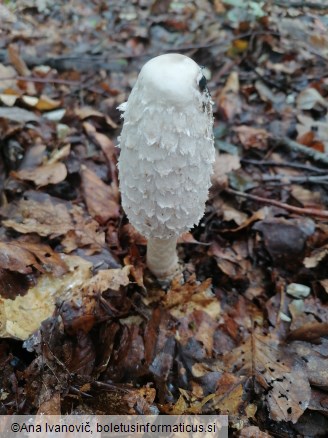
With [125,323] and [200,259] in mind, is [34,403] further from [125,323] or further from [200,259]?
[200,259]

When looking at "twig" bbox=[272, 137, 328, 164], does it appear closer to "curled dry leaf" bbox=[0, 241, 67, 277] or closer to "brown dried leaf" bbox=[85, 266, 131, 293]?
"brown dried leaf" bbox=[85, 266, 131, 293]

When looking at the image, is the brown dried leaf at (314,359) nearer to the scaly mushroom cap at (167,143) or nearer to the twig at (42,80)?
the scaly mushroom cap at (167,143)

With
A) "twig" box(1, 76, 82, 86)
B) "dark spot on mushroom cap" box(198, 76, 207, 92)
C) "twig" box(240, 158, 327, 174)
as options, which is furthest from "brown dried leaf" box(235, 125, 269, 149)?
"dark spot on mushroom cap" box(198, 76, 207, 92)

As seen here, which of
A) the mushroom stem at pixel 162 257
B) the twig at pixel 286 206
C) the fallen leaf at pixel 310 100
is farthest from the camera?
the fallen leaf at pixel 310 100

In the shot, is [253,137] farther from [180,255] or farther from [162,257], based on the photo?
[162,257]

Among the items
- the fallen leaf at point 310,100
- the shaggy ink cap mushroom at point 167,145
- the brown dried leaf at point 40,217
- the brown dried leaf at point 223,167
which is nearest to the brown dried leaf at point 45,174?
the brown dried leaf at point 40,217

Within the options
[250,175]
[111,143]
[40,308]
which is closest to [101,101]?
[111,143]
